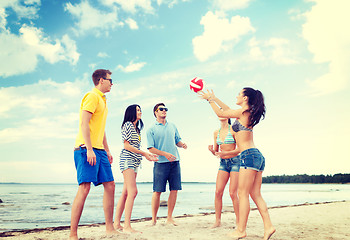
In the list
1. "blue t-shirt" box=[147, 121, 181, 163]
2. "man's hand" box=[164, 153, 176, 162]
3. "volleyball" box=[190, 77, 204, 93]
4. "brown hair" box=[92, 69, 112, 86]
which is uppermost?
"volleyball" box=[190, 77, 204, 93]

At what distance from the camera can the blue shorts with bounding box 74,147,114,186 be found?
161 inches

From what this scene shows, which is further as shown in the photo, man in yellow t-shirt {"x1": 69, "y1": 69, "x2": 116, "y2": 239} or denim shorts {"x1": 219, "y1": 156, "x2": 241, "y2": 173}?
denim shorts {"x1": 219, "y1": 156, "x2": 241, "y2": 173}

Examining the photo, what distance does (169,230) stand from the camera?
5.46m

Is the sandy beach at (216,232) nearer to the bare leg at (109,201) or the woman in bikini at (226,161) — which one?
the bare leg at (109,201)

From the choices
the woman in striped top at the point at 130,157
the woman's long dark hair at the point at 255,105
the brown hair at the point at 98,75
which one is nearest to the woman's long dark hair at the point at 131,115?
the woman in striped top at the point at 130,157

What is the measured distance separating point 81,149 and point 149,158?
160cm

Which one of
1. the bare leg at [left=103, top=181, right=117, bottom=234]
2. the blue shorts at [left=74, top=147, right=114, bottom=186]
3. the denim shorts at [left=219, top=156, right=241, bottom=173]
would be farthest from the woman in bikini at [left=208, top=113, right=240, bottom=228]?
the blue shorts at [left=74, top=147, right=114, bottom=186]

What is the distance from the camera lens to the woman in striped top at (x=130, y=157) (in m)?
5.35

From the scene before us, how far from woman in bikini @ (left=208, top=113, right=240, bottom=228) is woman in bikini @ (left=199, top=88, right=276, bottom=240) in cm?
95

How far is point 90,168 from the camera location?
13.6 feet

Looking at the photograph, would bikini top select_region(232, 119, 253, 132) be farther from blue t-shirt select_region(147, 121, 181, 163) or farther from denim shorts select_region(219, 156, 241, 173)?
blue t-shirt select_region(147, 121, 181, 163)

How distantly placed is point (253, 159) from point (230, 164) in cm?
121

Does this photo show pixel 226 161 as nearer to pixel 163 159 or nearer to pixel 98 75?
pixel 163 159

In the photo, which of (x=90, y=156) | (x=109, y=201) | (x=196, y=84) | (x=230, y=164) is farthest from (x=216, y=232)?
(x=196, y=84)
